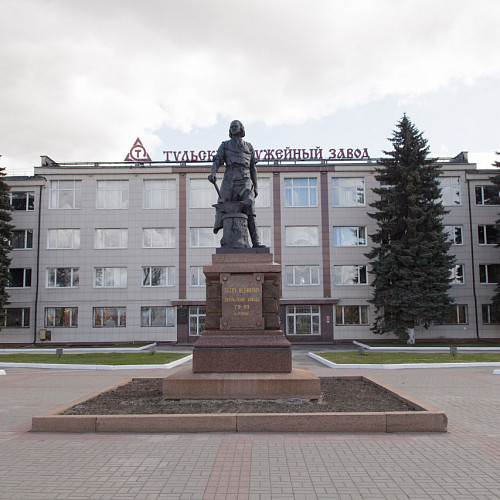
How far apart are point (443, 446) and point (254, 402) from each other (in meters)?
3.01

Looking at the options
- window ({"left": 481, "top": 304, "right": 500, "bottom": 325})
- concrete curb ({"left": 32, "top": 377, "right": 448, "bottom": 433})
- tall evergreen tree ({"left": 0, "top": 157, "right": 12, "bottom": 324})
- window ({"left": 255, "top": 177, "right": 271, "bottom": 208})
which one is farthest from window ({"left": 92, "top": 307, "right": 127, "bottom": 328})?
concrete curb ({"left": 32, "top": 377, "right": 448, "bottom": 433})

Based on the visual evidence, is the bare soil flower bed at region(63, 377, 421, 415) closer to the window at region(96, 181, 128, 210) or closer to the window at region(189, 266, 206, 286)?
the window at region(189, 266, 206, 286)

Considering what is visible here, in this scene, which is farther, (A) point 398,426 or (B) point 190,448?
(A) point 398,426

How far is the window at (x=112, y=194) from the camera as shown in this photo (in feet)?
115

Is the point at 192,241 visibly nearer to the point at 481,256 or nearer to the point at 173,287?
the point at 173,287

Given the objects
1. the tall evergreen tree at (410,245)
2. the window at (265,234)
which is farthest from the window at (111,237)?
the tall evergreen tree at (410,245)

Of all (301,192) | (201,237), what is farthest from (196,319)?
(301,192)

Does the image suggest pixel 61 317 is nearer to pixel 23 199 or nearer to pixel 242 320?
pixel 23 199

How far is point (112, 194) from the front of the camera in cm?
3506

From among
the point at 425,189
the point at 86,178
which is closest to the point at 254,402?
the point at 425,189

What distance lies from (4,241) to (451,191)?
29893 millimetres

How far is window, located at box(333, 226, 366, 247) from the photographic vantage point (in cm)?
3438

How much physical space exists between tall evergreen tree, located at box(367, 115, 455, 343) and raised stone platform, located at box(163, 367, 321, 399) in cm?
2178

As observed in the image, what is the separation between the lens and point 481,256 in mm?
33938
